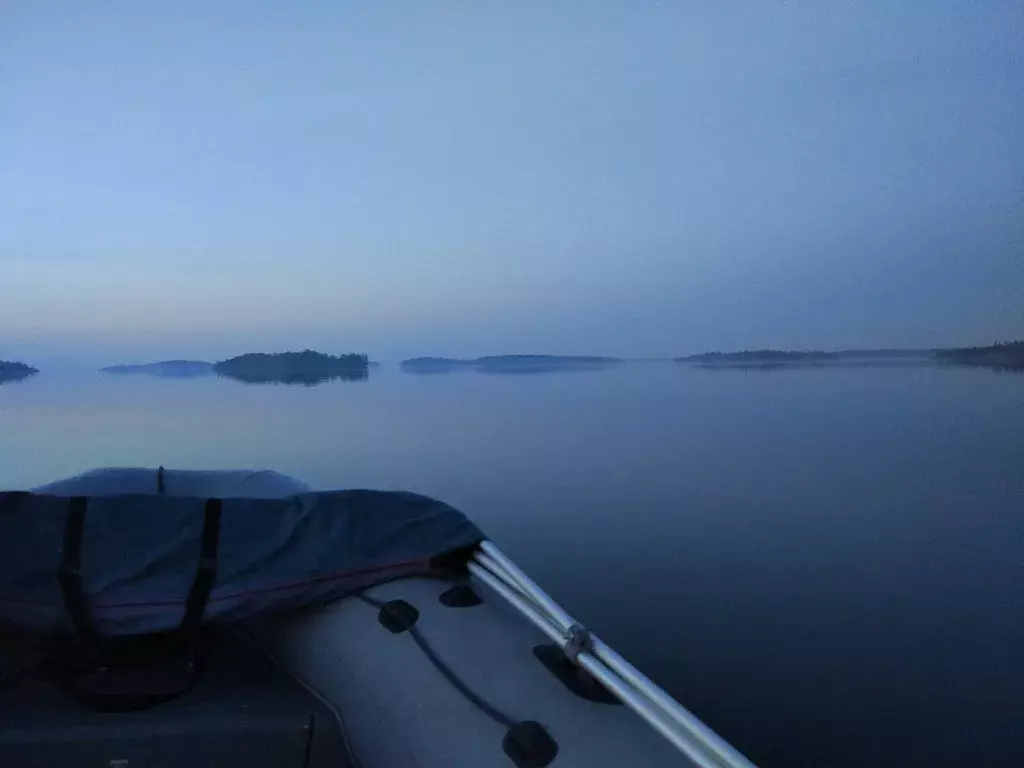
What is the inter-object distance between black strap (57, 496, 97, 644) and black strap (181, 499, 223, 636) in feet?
0.93

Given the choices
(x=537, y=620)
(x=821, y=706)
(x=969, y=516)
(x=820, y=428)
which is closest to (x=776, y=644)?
(x=821, y=706)

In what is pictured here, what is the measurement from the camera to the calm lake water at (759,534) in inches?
139

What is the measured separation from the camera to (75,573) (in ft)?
6.64

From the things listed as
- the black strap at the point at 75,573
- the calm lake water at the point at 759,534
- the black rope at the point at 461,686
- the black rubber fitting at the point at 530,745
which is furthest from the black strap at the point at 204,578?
the calm lake water at the point at 759,534

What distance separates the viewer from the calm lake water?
3.53 meters

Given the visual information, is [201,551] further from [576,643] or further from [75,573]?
[576,643]

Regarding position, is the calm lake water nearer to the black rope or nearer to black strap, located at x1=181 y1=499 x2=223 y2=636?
the black rope

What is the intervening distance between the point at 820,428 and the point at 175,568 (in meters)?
14.6

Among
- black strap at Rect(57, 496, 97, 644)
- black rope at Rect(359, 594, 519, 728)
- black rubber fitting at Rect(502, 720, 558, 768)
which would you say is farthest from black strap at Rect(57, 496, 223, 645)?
black rubber fitting at Rect(502, 720, 558, 768)

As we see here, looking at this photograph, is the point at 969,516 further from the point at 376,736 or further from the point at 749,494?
the point at 376,736

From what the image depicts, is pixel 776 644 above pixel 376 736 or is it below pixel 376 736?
below

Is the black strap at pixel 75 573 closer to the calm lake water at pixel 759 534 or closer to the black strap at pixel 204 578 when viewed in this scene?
the black strap at pixel 204 578

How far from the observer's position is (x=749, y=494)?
8.09 meters

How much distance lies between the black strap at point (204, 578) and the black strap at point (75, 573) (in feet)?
0.93
